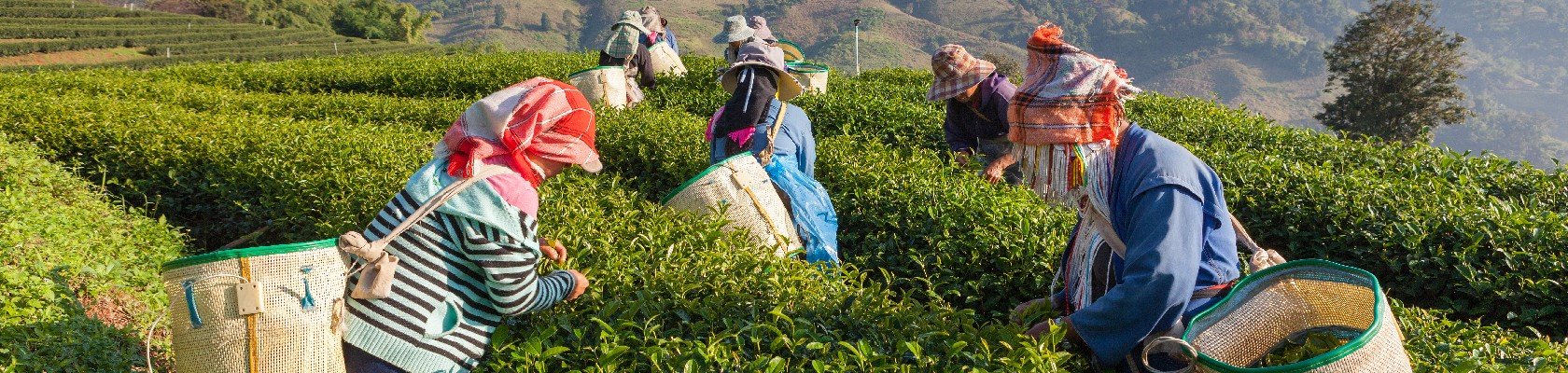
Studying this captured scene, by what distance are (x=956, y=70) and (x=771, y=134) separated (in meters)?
1.15

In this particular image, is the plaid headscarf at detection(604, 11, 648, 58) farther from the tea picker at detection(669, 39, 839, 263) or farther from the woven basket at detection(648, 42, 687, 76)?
the tea picker at detection(669, 39, 839, 263)

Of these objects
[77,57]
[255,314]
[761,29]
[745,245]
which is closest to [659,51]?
[761,29]

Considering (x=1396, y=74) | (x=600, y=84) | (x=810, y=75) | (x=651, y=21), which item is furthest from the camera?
(x=1396, y=74)

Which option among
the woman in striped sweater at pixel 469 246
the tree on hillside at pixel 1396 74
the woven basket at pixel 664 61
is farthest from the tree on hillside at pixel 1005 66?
the tree on hillside at pixel 1396 74

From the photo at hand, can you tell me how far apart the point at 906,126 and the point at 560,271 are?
5027 mm

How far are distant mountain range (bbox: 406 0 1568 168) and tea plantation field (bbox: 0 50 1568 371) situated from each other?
92.2 m

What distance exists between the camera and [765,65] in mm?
4480

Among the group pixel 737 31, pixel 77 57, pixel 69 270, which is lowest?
pixel 77 57

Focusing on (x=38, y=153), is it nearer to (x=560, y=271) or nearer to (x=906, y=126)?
(x=560, y=271)

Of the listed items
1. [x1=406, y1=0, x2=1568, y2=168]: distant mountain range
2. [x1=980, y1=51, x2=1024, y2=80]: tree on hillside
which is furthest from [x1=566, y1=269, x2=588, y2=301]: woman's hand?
[x1=406, y1=0, x2=1568, y2=168]: distant mountain range

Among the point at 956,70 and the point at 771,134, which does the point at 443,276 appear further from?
the point at 956,70

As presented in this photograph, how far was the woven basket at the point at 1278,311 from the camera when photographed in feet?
6.41

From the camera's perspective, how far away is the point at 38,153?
5.59m

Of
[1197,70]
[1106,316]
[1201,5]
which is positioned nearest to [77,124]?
[1106,316]
